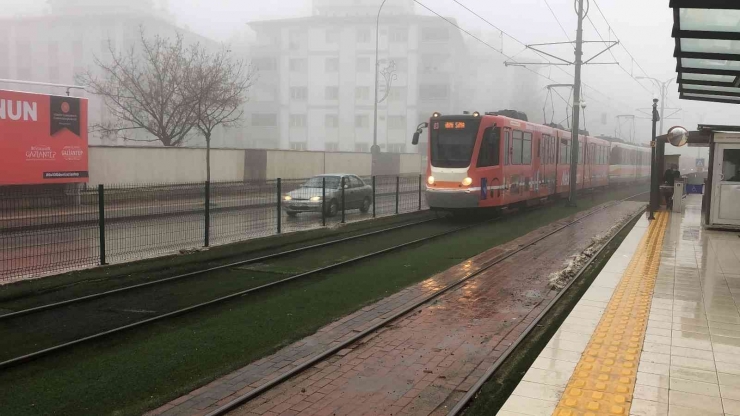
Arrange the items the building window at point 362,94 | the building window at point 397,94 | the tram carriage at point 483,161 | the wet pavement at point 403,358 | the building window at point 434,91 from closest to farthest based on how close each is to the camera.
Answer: the wet pavement at point 403,358 < the tram carriage at point 483,161 < the building window at point 434,91 < the building window at point 397,94 < the building window at point 362,94

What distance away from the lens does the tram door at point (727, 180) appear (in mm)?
15242

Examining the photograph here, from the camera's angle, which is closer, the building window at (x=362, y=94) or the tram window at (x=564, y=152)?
the tram window at (x=564, y=152)

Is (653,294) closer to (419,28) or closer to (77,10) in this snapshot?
(419,28)

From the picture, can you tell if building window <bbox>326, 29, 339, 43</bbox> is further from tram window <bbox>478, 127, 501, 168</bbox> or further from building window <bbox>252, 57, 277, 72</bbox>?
tram window <bbox>478, 127, 501, 168</bbox>

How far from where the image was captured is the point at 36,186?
19812mm

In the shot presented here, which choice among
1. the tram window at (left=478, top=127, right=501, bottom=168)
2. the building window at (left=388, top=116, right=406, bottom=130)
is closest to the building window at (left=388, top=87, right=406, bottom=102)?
the building window at (left=388, top=116, right=406, bottom=130)

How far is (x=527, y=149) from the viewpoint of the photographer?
20.3m

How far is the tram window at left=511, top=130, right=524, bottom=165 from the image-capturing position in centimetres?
1890

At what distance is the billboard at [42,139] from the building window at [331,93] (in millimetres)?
54764

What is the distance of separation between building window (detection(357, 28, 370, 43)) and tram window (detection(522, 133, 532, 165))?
5756 centimetres

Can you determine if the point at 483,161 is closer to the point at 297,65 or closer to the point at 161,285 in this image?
the point at 161,285

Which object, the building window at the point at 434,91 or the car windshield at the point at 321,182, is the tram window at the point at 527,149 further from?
the building window at the point at 434,91

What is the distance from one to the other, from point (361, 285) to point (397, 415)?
468 centimetres

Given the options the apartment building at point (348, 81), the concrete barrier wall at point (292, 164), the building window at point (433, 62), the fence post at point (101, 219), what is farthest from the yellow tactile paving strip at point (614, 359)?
the building window at point (433, 62)
